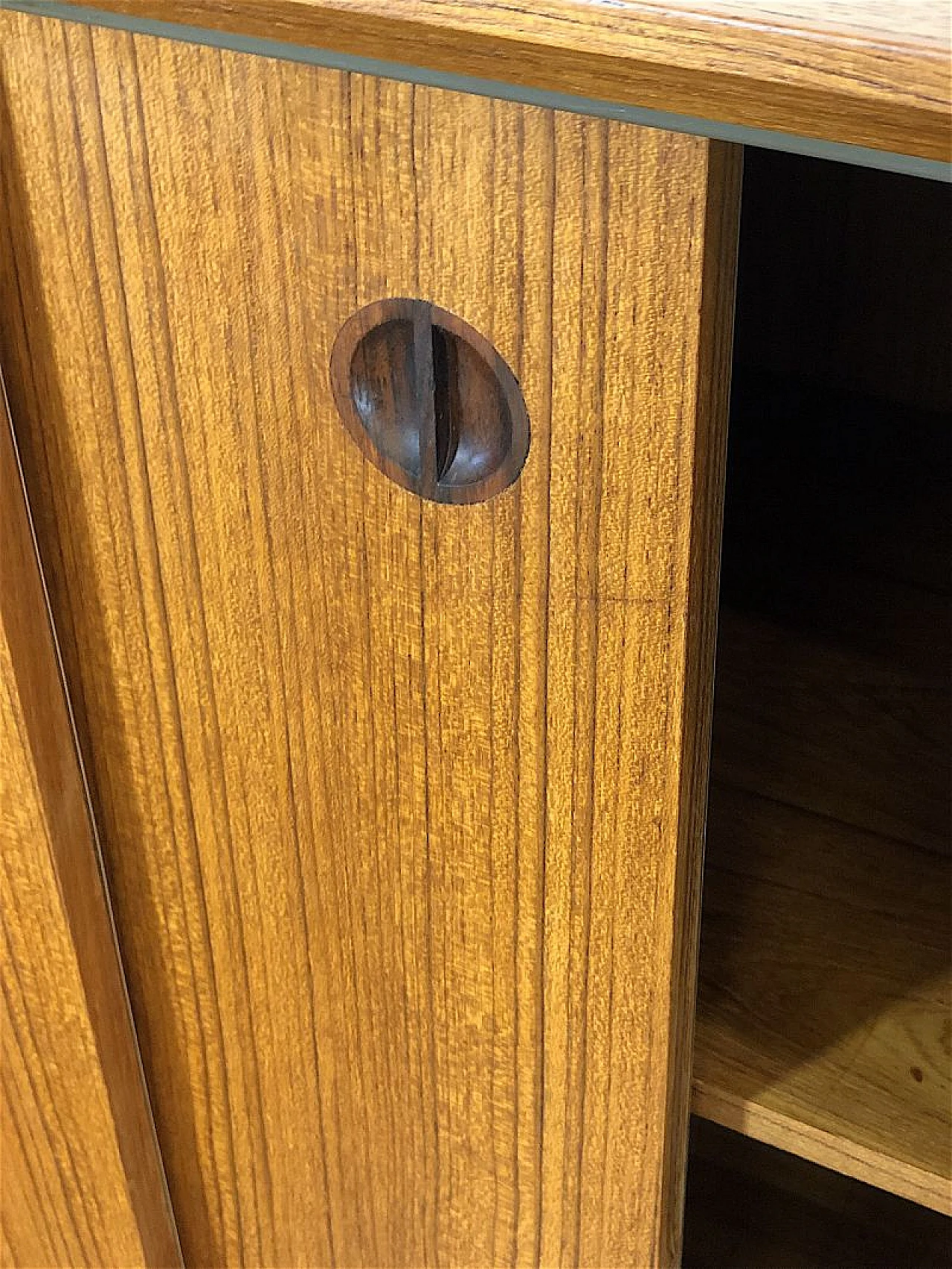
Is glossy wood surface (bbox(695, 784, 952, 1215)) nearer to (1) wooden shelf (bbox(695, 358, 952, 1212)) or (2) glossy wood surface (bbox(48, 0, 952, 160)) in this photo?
(1) wooden shelf (bbox(695, 358, 952, 1212))

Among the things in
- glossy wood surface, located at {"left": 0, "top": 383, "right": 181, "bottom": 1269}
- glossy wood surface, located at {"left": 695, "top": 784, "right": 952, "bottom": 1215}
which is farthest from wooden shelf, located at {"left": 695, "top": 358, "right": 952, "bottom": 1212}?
glossy wood surface, located at {"left": 0, "top": 383, "right": 181, "bottom": 1269}

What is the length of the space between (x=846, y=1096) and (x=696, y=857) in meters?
0.09

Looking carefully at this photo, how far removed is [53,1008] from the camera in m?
0.44

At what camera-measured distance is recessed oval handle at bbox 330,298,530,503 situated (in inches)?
11.4

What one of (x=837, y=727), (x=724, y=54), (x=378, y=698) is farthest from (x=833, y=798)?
(x=724, y=54)

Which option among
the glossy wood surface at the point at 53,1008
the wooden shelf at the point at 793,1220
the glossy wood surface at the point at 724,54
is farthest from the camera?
the wooden shelf at the point at 793,1220

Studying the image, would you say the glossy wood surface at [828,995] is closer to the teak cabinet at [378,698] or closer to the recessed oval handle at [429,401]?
the teak cabinet at [378,698]

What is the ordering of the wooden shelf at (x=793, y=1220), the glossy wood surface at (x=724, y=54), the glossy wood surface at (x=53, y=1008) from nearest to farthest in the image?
the glossy wood surface at (x=724, y=54)
the glossy wood surface at (x=53, y=1008)
the wooden shelf at (x=793, y=1220)

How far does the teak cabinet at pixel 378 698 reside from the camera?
0.28 meters

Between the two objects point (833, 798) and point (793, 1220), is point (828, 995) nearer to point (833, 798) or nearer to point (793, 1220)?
point (833, 798)

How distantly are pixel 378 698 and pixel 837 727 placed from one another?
0.21m

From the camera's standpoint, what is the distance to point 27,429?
0.35m

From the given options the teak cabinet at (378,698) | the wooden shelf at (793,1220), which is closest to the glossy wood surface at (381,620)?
the teak cabinet at (378,698)

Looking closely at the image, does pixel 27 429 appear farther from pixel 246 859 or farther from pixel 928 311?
pixel 928 311
